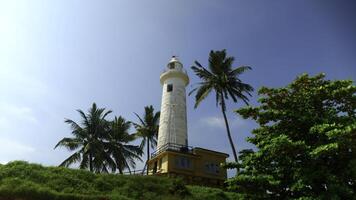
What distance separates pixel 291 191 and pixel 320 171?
1.68 metres

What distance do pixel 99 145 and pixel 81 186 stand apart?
18.5m

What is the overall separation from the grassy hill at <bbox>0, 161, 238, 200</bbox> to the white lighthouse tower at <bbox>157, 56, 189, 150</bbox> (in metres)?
10.5

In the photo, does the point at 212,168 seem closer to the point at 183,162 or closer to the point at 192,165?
the point at 192,165

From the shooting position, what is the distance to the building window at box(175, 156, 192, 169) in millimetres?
30669

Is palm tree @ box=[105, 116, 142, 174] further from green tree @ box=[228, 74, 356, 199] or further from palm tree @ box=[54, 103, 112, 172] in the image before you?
green tree @ box=[228, 74, 356, 199]

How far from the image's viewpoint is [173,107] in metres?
38.4

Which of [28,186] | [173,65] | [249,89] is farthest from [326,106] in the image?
[173,65]

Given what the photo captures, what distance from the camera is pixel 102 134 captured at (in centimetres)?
4044

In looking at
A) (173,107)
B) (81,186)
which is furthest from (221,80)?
(81,186)

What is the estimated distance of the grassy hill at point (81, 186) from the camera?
18.6 metres

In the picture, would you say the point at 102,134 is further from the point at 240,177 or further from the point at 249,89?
the point at 240,177

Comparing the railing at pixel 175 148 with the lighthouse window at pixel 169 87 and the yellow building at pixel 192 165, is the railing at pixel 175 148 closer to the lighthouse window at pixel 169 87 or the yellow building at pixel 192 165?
the yellow building at pixel 192 165

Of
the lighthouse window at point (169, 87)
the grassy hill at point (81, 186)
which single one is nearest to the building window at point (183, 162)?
the grassy hill at point (81, 186)

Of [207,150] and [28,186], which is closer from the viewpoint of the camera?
[28,186]
